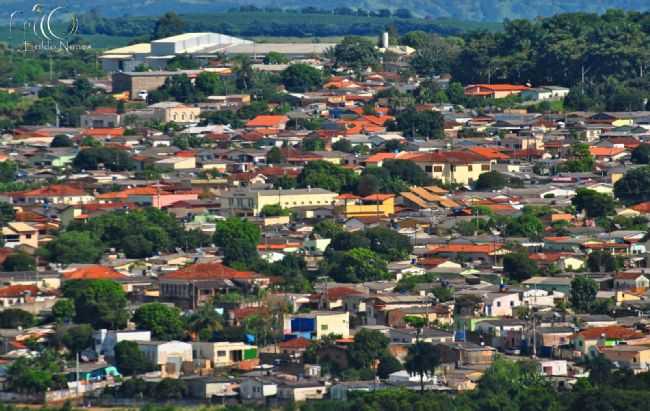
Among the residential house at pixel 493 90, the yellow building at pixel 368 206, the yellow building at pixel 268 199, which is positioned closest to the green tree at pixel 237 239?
the yellow building at pixel 268 199

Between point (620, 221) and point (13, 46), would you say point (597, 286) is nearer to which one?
point (620, 221)

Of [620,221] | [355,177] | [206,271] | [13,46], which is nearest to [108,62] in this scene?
[13,46]

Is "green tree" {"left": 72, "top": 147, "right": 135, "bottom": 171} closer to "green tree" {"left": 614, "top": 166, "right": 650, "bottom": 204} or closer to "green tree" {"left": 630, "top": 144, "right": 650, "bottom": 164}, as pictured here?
"green tree" {"left": 630, "top": 144, "right": 650, "bottom": 164}

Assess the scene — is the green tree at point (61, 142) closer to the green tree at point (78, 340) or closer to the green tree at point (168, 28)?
the green tree at point (78, 340)

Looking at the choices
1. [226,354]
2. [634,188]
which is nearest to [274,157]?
[634,188]

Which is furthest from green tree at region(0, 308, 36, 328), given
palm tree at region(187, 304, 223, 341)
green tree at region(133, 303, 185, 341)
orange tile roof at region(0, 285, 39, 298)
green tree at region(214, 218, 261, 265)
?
green tree at region(214, 218, 261, 265)

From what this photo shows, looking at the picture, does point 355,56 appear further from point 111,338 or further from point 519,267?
point 111,338
